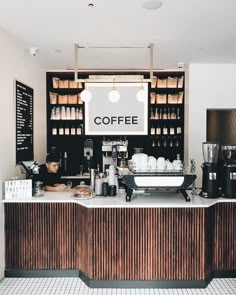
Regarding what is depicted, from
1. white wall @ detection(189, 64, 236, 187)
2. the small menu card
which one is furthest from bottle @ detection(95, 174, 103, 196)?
white wall @ detection(189, 64, 236, 187)

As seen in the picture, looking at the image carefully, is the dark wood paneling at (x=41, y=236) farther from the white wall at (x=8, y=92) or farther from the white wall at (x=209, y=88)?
the white wall at (x=209, y=88)

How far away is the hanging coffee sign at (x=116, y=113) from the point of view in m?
6.29

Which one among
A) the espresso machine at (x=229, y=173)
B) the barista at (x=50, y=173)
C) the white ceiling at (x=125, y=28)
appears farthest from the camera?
the barista at (x=50, y=173)

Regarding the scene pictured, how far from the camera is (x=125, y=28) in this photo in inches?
146

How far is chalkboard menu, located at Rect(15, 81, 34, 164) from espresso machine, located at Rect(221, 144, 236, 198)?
2.47m

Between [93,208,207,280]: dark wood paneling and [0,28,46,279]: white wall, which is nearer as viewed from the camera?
[93,208,207,280]: dark wood paneling

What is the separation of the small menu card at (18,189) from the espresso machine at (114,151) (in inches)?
97.2

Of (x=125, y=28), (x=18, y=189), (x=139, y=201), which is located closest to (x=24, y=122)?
(x=18, y=189)

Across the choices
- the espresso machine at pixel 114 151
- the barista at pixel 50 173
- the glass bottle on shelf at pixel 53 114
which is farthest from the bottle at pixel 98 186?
the glass bottle on shelf at pixel 53 114

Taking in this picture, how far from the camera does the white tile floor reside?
3.37 m

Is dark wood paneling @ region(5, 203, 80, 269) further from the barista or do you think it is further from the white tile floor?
the barista

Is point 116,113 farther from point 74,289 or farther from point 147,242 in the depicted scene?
point 74,289

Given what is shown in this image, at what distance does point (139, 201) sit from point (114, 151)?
2518 millimetres

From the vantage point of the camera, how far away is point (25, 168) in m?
3.91
